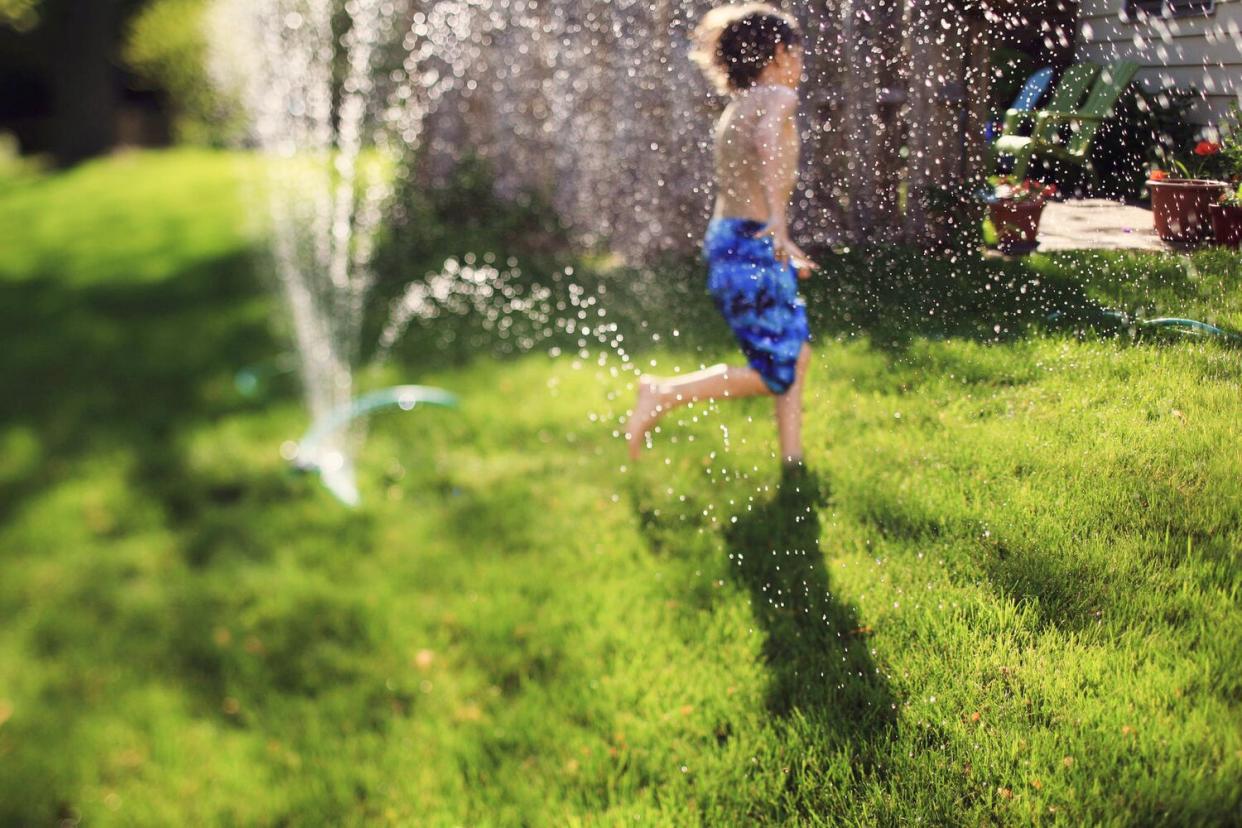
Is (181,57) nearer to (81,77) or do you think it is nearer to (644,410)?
(81,77)

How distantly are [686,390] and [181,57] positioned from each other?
22.5m

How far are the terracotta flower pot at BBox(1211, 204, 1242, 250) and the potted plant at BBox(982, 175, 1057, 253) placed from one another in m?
0.13

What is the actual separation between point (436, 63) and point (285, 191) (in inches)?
134

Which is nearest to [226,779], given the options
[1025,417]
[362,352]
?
[1025,417]

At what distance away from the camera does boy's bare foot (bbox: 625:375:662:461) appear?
1321 mm

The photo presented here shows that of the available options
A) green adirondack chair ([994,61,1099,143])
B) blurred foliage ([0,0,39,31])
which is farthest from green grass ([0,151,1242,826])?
blurred foliage ([0,0,39,31])

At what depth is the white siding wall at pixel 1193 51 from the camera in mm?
700

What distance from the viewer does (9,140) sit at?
2595 cm

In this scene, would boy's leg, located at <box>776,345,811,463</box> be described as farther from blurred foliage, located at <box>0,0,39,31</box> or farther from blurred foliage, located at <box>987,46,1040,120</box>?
blurred foliage, located at <box>0,0,39,31</box>

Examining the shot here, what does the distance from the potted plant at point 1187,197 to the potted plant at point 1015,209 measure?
0.08 metres

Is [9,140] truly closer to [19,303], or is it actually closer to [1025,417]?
[19,303]

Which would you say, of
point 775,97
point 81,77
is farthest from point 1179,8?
point 81,77

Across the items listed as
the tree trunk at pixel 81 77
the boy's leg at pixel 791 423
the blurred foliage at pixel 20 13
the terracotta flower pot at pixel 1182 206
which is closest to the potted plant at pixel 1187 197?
the terracotta flower pot at pixel 1182 206

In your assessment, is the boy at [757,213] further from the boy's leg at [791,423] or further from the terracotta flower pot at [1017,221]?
the terracotta flower pot at [1017,221]
